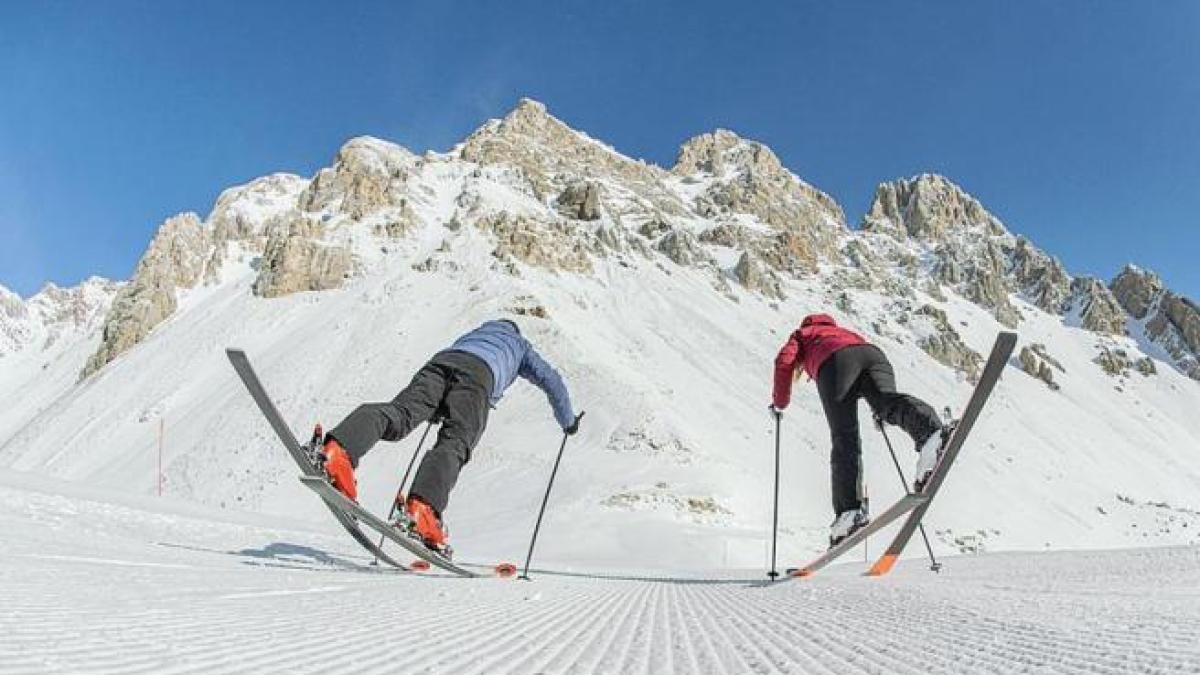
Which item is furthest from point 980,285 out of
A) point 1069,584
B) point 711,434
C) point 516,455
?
point 1069,584

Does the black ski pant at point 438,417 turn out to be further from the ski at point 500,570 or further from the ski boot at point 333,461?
the ski at point 500,570

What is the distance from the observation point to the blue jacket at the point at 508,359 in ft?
19.1

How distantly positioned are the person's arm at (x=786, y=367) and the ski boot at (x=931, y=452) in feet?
5.24

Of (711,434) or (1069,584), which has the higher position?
(711,434)

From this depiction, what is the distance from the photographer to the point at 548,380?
698cm

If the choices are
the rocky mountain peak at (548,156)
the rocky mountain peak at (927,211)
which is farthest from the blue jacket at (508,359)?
the rocky mountain peak at (927,211)

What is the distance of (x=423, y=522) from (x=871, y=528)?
3059 mm

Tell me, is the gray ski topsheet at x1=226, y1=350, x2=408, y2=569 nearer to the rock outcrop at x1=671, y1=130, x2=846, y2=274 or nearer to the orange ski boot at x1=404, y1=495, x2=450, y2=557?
the orange ski boot at x1=404, y1=495, x2=450, y2=557

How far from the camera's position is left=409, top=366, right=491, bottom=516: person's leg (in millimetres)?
4824

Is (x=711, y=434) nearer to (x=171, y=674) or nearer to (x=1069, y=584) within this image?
(x=1069, y=584)

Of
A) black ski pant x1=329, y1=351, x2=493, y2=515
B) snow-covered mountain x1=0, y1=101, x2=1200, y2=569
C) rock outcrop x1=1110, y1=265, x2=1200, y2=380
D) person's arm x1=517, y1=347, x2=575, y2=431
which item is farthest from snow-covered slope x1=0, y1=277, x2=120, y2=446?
rock outcrop x1=1110, y1=265, x2=1200, y2=380

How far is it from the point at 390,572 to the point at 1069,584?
420 cm

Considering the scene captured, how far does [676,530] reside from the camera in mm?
17094

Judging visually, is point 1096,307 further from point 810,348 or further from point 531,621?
point 531,621
